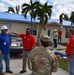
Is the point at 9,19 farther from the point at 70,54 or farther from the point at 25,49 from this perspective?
the point at 70,54

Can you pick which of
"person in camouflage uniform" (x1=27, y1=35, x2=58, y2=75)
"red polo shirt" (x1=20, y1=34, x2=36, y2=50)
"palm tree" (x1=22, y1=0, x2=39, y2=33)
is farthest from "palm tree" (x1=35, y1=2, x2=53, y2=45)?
"person in camouflage uniform" (x1=27, y1=35, x2=58, y2=75)

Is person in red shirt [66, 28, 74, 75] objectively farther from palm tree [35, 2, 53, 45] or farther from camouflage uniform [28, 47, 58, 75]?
palm tree [35, 2, 53, 45]

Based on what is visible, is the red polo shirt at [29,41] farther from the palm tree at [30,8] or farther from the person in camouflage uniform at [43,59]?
the palm tree at [30,8]

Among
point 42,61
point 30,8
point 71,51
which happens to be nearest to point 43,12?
point 30,8

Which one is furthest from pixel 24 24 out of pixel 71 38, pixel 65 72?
pixel 71 38

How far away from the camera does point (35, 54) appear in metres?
3.90

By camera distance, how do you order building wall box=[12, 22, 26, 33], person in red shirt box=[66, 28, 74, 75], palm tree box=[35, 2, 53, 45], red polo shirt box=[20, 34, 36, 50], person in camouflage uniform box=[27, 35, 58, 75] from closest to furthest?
person in camouflage uniform box=[27, 35, 58, 75], person in red shirt box=[66, 28, 74, 75], red polo shirt box=[20, 34, 36, 50], palm tree box=[35, 2, 53, 45], building wall box=[12, 22, 26, 33]

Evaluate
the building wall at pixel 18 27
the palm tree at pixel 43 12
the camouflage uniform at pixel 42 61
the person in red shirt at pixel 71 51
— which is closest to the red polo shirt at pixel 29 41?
the person in red shirt at pixel 71 51

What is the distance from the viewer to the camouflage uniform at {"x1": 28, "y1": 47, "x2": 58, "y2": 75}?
12.8 feet

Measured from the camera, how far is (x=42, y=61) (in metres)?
3.92

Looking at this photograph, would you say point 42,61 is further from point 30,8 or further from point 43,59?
point 30,8

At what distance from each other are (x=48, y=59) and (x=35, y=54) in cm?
25

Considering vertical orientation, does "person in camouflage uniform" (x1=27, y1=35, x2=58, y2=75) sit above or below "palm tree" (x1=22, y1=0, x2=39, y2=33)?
below

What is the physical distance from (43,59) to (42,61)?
4 cm
